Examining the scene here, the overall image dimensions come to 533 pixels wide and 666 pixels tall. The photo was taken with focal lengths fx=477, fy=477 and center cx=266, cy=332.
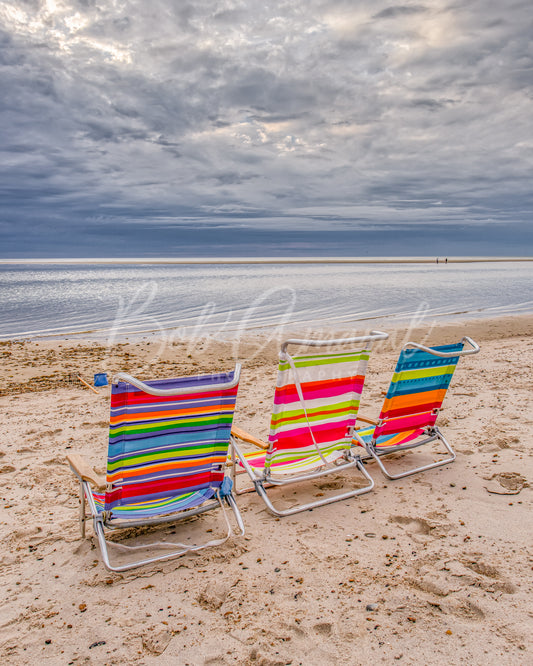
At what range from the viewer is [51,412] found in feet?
23.6

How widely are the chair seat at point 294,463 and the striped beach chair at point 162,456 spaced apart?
511 millimetres

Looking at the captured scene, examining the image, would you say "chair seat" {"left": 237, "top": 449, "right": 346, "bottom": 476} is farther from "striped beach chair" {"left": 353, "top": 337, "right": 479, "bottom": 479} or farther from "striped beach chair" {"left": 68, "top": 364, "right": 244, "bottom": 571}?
"striped beach chair" {"left": 68, "top": 364, "right": 244, "bottom": 571}

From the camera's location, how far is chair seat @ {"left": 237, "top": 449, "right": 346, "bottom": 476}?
397cm

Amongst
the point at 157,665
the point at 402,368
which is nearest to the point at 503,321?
the point at 402,368

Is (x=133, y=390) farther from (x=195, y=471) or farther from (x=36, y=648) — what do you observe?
(x=36, y=648)

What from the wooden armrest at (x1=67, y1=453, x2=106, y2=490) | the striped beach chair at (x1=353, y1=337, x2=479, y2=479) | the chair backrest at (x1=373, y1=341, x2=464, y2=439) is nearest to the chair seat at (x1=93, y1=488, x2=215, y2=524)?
the wooden armrest at (x1=67, y1=453, x2=106, y2=490)

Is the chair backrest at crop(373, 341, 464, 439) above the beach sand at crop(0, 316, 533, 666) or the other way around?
above

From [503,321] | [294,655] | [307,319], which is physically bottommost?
[307,319]

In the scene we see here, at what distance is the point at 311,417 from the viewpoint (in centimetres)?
396

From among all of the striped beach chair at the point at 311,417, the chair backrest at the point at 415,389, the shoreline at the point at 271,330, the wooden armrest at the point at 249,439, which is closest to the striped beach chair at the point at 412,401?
the chair backrest at the point at 415,389

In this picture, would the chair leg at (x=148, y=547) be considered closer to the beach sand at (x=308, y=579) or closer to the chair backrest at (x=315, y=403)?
the beach sand at (x=308, y=579)

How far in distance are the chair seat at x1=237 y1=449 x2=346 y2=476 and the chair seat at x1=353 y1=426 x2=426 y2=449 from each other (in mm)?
377

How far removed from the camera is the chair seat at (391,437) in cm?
455

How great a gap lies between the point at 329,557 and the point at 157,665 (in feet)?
4.36
